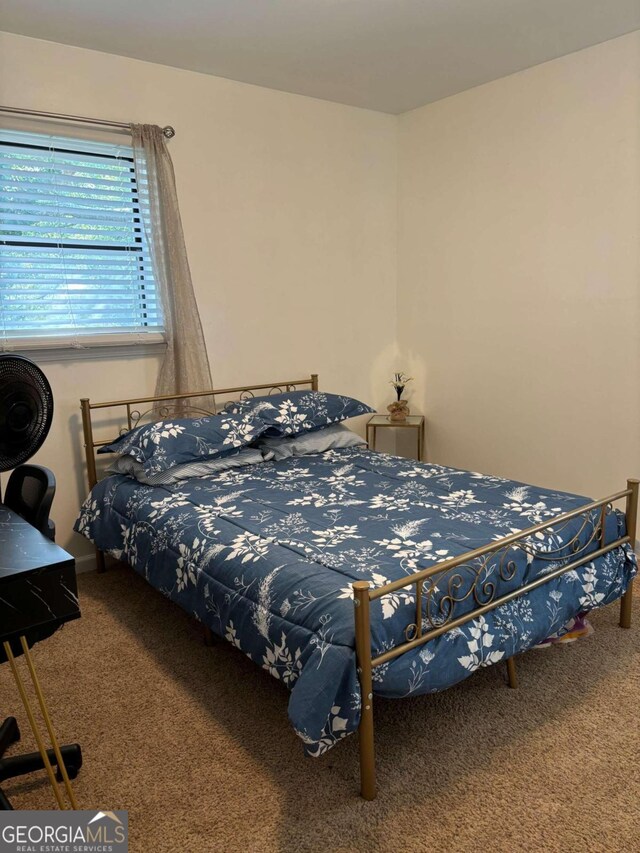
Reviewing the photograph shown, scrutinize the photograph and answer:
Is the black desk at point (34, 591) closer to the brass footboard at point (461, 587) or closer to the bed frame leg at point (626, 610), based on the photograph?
the brass footboard at point (461, 587)

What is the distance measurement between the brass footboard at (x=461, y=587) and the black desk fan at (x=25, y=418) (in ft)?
3.29

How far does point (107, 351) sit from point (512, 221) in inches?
93.4

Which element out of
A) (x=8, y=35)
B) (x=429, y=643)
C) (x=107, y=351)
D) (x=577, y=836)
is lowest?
(x=577, y=836)

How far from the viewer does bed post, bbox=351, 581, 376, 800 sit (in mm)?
1693

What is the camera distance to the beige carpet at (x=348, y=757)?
172cm

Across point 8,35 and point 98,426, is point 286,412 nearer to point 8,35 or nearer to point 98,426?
point 98,426

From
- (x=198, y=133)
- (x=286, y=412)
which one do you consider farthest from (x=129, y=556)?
(x=198, y=133)

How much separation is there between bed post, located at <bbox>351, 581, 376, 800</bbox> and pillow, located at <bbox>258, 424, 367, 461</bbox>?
1.80 m

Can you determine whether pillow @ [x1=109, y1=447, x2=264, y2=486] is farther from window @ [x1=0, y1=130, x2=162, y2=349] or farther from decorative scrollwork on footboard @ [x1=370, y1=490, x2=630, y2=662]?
decorative scrollwork on footboard @ [x1=370, y1=490, x2=630, y2=662]

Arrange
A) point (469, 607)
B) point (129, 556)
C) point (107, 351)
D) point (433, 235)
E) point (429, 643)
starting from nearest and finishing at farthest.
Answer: point (429, 643)
point (469, 607)
point (129, 556)
point (107, 351)
point (433, 235)

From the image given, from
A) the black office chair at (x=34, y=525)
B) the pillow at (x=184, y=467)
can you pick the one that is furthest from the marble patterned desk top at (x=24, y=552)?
the pillow at (x=184, y=467)

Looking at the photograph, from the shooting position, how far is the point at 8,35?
2951mm

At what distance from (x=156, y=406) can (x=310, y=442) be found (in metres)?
0.86

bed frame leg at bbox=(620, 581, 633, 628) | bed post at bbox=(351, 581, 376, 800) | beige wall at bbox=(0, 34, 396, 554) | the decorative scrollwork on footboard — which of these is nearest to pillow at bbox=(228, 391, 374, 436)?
beige wall at bbox=(0, 34, 396, 554)
